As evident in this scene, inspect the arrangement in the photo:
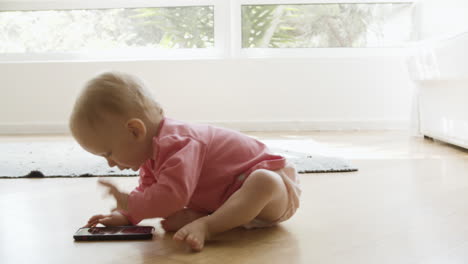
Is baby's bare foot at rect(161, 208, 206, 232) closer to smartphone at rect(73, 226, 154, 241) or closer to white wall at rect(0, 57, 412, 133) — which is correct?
smartphone at rect(73, 226, 154, 241)

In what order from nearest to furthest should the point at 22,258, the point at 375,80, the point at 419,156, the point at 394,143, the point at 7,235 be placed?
the point at 22,258 < the point at 7,235 < the point at 419,156 < the point at 394,143 < the point at 375,80

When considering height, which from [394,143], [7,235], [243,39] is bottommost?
[394,143]

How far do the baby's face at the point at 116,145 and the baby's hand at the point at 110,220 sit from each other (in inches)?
4.7

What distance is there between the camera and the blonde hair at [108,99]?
3.13ft

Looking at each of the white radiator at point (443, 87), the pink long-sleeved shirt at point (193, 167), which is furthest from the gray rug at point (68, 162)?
the pink long-sleeved shirt at point (193, 167)

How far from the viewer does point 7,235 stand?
1045 millimetres

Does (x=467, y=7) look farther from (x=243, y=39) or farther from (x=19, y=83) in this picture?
(x=19, y=83)

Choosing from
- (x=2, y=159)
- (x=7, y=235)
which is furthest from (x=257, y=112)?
(x=7, y=235)

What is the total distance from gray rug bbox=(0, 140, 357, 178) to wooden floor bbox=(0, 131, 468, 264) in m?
0.08

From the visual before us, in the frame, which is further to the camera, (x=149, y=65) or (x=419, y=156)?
(x=149, y=65)

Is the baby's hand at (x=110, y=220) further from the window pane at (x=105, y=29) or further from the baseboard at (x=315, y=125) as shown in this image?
the window pane at (x=105, y=29)

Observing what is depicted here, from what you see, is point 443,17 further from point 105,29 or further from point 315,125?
point 105,29

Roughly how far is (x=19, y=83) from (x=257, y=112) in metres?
1.60

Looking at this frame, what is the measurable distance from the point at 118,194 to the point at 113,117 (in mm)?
152
